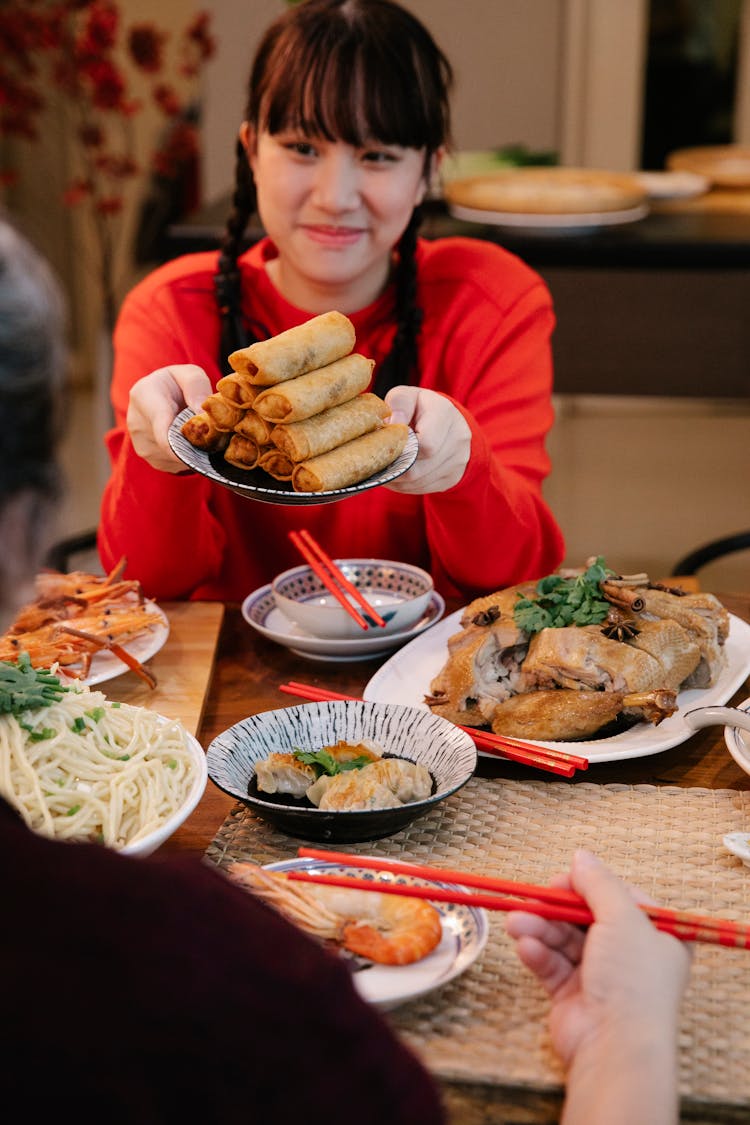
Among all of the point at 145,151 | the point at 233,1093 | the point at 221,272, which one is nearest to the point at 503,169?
the point at 221,272

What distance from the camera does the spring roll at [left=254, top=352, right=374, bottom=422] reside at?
1565 millimetres

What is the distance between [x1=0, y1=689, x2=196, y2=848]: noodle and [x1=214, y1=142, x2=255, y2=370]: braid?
1031 mm

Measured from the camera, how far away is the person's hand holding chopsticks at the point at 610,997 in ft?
3.25

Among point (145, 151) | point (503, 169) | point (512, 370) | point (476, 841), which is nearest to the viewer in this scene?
point (476, 841)

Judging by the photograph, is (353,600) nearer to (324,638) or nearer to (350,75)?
(324,638)

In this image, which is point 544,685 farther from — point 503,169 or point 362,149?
point 503,169

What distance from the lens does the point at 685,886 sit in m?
1.31

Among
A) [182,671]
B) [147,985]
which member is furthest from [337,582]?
[147,985]

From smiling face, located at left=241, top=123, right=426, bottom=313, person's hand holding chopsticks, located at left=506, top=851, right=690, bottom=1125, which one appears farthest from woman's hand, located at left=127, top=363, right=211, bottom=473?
person's hand holding chopsticks, located at left=506, top=851, right=690, bottom=1125

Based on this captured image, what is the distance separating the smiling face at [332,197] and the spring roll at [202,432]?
2.16 feet

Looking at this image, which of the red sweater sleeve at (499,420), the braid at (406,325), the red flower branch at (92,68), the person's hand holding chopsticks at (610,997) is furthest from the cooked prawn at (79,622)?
the red flower branch at (92,68)

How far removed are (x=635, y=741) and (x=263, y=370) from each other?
638mm

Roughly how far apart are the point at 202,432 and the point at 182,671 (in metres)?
0.36

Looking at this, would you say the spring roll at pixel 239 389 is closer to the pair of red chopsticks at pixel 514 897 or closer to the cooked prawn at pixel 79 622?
the cooked prawn at pixel 79 622
